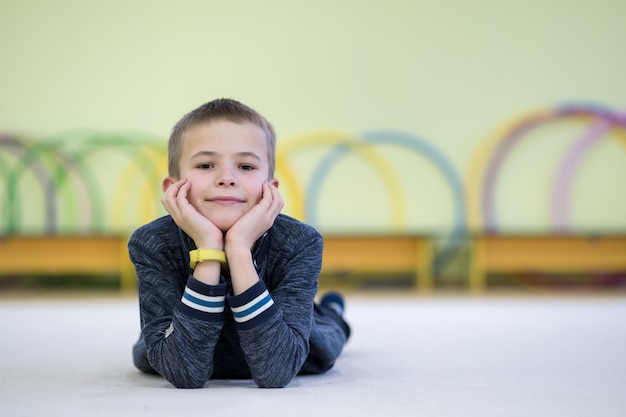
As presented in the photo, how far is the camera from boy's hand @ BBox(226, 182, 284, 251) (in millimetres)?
1208

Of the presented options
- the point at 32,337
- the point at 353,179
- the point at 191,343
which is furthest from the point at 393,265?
the point at 191,343

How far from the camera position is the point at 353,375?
1.38 metres

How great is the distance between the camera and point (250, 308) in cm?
115

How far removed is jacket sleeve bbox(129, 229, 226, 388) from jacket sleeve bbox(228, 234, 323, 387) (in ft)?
0.15

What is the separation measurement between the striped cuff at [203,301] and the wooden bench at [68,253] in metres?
3.00

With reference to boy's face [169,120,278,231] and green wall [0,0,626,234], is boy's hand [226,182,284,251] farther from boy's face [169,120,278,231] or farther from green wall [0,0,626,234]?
green wall [0,0,626,234]

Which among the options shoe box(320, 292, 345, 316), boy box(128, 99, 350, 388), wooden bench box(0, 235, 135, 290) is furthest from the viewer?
wooden bench box(0, 235, 135, 290)

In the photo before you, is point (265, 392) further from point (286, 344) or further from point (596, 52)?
point (596, 52)

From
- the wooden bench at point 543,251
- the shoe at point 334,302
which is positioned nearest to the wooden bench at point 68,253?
the wooden bench at point 543,251

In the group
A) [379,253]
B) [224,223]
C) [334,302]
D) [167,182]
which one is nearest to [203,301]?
[224,223]

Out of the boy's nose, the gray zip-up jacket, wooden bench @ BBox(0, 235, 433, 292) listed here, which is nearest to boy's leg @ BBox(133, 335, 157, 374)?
the gray zip-up jacket

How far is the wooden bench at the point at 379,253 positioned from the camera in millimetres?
4051

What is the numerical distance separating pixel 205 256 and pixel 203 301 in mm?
80

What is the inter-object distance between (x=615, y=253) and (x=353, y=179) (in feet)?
5.17
